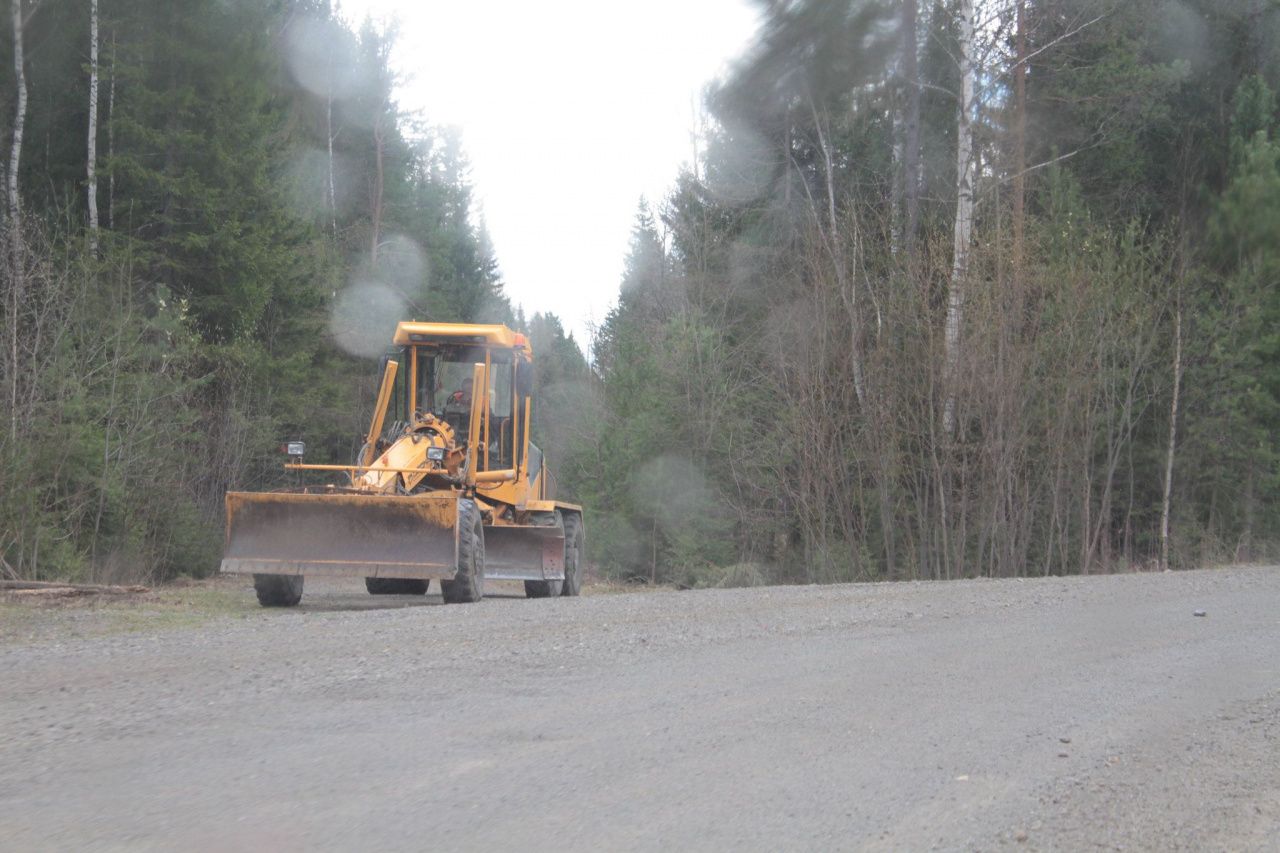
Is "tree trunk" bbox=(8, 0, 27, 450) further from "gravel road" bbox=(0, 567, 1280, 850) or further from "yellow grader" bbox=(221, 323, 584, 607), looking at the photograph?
"gravel road" bbox=(0, 567, 1280, 850)

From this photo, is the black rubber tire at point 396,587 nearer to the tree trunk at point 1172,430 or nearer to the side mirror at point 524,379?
the side mirror at point 524,379

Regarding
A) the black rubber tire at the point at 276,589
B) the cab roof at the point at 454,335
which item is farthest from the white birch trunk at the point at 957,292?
the black rubber tire at the point at 276,589

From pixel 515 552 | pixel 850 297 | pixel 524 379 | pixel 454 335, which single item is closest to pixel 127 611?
pixel 515 552

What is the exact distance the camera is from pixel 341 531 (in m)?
12.1

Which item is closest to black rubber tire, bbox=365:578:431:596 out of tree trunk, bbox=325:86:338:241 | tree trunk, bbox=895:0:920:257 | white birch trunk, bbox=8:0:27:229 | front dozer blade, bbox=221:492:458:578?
front dozer blade, bbox=221:492:458:578

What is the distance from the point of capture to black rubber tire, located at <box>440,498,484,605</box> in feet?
40.3

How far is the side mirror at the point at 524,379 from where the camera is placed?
1461cm

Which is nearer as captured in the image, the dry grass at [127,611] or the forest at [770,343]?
the dry grass at [127,611]

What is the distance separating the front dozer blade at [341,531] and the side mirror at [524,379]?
9.36 feet

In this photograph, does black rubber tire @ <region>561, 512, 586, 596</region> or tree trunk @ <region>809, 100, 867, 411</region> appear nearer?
black rubber tire @ <region>561, 512, 586, 596</region>

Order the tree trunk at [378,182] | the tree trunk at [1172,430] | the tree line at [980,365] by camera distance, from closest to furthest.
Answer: the tree line at [980,365] < the tree trunk at [1172,430] < the tree trunk at [378,182]

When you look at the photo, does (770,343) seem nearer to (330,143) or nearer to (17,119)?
(17,119)

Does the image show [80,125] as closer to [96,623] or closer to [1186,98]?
[96,623]

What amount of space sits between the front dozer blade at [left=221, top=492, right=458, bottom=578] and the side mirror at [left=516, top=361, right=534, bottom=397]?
285 centimetres
